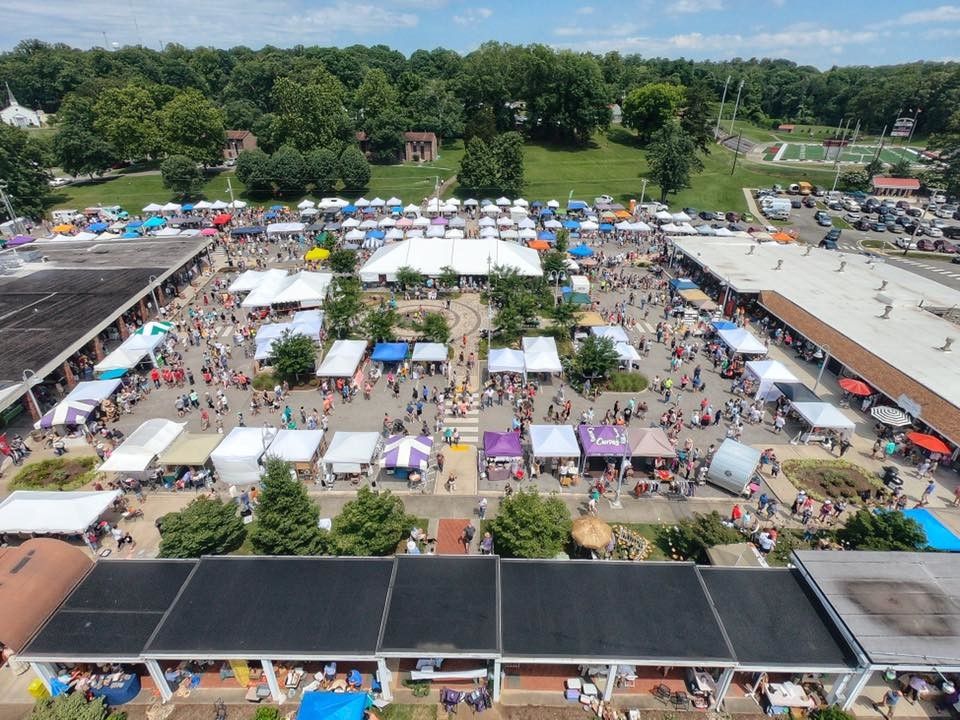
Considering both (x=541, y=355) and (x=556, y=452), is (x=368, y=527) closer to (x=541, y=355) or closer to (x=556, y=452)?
(x=556, y=452)

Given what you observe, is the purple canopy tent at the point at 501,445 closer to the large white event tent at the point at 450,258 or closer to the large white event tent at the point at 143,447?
the large white event tent at the point at 143,447

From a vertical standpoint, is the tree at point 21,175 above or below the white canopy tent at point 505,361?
above

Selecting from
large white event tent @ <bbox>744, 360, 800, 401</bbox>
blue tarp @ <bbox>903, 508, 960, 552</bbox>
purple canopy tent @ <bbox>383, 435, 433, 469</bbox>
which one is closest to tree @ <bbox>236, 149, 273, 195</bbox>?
purple canopy tent @ <bbox>383, 435, 433, 469</bbox>

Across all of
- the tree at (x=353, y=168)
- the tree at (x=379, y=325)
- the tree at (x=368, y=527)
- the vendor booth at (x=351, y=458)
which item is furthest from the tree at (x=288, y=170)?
the tree at (x=368, y=527)

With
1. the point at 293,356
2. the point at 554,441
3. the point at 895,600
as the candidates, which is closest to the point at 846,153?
the point at 554,441

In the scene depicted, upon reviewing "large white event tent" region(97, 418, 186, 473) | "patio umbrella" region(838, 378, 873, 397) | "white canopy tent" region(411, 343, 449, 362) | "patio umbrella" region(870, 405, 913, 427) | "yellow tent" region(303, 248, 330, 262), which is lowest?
"large white event tent" region(97, 418, 186, 473)

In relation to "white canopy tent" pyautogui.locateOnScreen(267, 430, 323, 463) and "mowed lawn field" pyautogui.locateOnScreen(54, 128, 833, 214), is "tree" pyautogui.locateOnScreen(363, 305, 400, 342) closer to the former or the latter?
"white canopy tent" pyautogui.locateOnScreen(267, 430, 323, 463)


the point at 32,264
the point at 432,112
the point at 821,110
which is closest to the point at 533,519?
the point at 32,264
